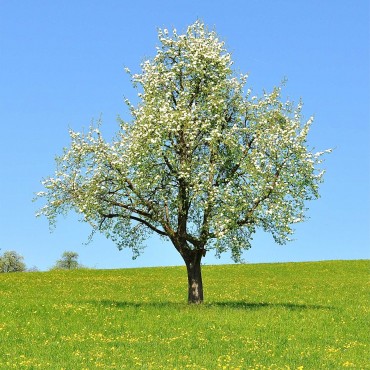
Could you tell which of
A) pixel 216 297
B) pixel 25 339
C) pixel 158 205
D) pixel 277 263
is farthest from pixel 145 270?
pixel 25 339

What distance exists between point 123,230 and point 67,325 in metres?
7.86

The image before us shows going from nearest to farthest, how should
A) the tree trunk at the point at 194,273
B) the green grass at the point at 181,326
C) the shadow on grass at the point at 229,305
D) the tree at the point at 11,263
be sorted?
1. the green grass at the point at 181,326
2. the tree trunk at the point at 194,273
3. the shadow on grass at the point at 229,305
4. the tree at the point at 11,263

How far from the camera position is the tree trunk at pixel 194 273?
37.4 metres

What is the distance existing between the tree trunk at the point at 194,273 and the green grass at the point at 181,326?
0.76 meters

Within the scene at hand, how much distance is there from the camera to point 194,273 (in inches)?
1489

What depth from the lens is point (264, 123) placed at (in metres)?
36.8

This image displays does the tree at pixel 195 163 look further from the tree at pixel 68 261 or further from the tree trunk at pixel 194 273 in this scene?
the tree at pixel 68 261

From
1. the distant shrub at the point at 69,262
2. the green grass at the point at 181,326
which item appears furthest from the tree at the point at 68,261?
the green grass at the point at 181,326

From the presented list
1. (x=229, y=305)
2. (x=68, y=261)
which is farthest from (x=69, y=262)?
(x=229, y=305)

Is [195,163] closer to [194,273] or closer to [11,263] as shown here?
[194,273]

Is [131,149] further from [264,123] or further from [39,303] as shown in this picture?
[39,303]

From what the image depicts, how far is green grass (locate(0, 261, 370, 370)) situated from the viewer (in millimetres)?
24547

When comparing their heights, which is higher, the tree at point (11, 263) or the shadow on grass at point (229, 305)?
the tree at point (11, 263)

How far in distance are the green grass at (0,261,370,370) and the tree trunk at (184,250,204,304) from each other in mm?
764
